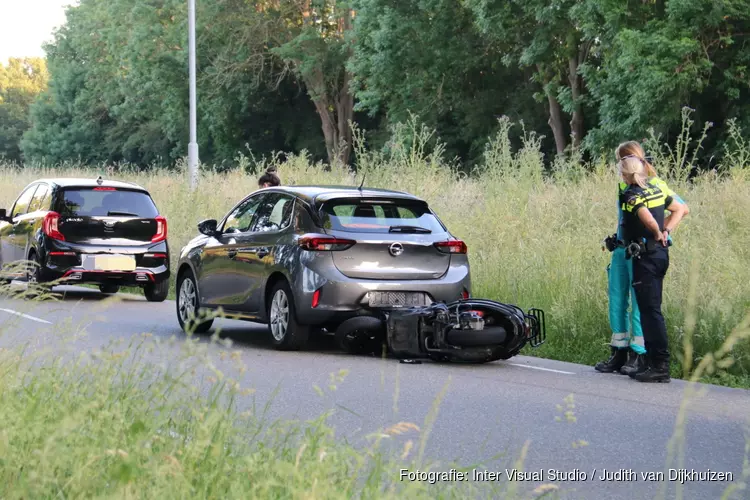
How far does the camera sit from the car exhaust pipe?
12336 millimetres

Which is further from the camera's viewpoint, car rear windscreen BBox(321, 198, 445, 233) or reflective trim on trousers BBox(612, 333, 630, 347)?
car rear windscreen BBox(321, 198, 445, 233)

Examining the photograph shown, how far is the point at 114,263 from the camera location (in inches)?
741

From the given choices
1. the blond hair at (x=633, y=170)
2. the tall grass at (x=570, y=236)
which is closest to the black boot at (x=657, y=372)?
the tall grass at (x=570, y=236)

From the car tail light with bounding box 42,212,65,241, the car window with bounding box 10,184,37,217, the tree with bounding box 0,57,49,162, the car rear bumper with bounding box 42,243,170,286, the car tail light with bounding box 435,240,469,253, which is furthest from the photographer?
the tree with bounding box 0,57,49,162

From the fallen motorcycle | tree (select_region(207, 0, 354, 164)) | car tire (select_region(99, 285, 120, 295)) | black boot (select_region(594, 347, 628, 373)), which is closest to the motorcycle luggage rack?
the fallen motorcycle

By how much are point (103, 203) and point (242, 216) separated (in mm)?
5179

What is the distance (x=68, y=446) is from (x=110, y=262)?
1408cm

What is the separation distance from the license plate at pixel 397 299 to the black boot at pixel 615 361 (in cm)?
192

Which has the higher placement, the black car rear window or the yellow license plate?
the black car rear window

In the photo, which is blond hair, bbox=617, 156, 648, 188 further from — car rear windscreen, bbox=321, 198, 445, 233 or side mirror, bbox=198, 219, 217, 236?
side mirror, bbox=198, 219, 217, 236

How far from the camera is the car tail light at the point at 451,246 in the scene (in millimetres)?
12953

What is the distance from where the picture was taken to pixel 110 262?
61.7 feet

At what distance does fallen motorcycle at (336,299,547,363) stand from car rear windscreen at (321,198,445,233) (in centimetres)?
102

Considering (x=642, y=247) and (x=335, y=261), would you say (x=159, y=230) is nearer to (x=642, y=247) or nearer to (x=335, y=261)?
(x=335, y=261)
